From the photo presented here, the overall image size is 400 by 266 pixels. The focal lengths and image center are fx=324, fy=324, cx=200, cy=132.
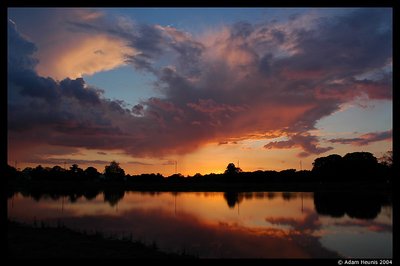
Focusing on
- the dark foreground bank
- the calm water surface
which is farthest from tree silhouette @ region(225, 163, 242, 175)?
the dark foreground bank

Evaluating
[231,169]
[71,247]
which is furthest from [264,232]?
[231,169]

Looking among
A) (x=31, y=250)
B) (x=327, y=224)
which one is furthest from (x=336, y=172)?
(x=31, y=250)

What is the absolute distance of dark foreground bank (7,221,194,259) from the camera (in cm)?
1819

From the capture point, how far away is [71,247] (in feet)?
Answer: 65.8

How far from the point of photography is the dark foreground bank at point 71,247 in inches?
716

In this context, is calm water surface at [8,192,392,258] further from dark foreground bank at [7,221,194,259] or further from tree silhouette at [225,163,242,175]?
tree silhouette at [225,163,242,175]

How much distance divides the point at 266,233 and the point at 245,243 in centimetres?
586

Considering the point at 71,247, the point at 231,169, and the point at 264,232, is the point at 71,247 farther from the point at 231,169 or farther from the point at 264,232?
the point at 231,169

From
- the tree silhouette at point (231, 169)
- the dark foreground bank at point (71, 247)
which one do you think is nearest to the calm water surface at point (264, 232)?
the dark foreground bank at point (71, 247)

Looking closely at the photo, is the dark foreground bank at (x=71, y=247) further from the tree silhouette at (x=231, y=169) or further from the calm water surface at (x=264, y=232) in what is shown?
the tree silhouette at (x=231, y=169)
